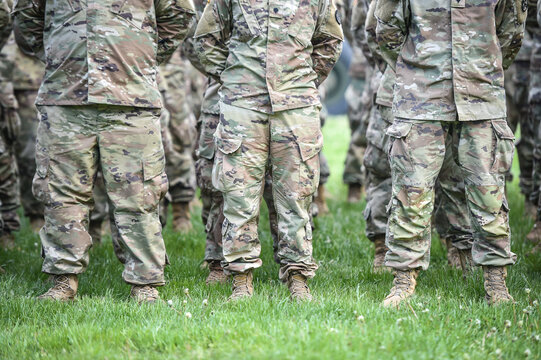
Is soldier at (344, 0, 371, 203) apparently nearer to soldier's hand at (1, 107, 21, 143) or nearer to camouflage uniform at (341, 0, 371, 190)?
camouflage uniform at (341, 0, 371, 190)

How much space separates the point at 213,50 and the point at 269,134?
0.78 meters

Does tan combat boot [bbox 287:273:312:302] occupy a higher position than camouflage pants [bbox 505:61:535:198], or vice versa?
camouflage pants [bbox 505:61:535:198]

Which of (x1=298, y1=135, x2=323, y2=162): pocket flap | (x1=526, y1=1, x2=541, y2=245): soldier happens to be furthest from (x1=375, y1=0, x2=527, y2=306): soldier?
(x1=526, y1=1, x2=541, y2=245): soldier

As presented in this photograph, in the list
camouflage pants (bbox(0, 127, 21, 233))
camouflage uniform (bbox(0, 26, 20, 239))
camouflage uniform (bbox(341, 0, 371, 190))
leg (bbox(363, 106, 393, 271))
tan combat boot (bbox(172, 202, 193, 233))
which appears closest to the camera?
leg (bbox(363, 106, 393, 271))

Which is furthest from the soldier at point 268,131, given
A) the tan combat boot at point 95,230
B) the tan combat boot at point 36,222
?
the tan combat boot at point 36,222

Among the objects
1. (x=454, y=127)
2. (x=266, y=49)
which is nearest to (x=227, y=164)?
(x=266, y=49)

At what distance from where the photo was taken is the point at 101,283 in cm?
559

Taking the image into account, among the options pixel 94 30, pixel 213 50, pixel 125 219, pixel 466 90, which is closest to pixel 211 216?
pixel 125 219

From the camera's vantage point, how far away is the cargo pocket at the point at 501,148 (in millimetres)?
4793

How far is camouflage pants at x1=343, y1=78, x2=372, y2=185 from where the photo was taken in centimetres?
914

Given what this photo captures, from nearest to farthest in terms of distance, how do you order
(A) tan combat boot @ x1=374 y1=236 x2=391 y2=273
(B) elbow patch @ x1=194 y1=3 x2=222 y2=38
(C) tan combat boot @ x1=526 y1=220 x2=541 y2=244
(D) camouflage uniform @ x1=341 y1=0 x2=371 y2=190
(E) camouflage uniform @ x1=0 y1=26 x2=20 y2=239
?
(B) elbow patch @ x1=194 y1=3 x2=222 y2=38, (A) tan combat boot @ x1=374 y1=236 x2=391 y2=273, (C) tan combat boot @ x1=526 y1=220 x2=541 y2=244, (E) camouflage uniform @ x1=0 y1=26 x2=20 y2=239, (D) camouflage uniform @ x1=341 y1=0 x2=371 y2=190

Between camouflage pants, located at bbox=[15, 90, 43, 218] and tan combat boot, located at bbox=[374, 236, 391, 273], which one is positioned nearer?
tan combat boot, located at bbox=[374, 236, 391, 273]

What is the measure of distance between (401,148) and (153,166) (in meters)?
1.74

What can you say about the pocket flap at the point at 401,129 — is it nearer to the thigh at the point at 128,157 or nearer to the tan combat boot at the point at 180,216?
the thigh at the point at 128,157
